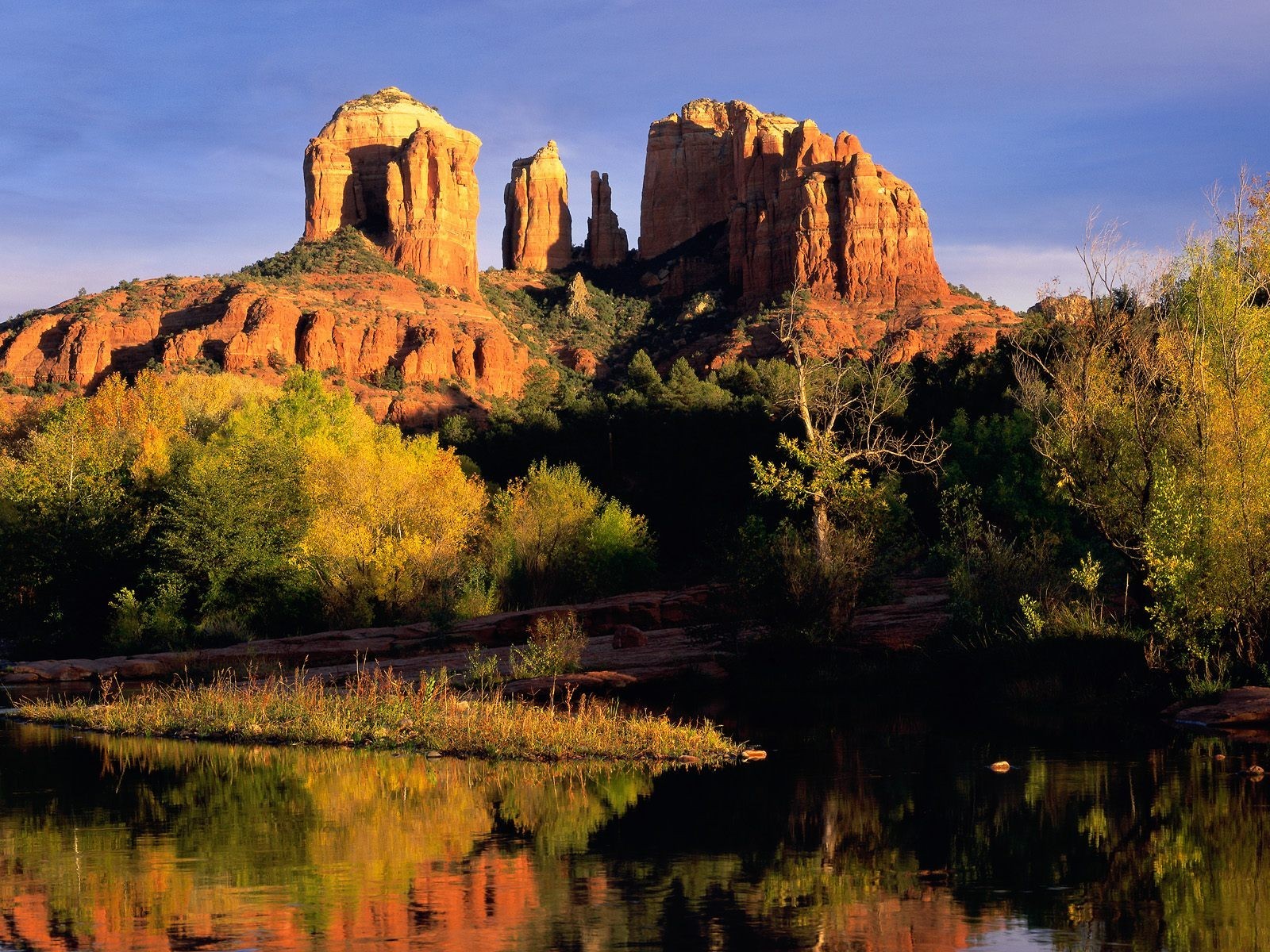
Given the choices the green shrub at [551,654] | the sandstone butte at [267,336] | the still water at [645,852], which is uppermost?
the sandstone butte at [267,336]

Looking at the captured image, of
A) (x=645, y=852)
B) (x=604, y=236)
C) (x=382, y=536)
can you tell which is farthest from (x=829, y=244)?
(x=645, y=852)

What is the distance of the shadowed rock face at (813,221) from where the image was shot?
364ft

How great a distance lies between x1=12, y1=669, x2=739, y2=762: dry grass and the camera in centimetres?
1747

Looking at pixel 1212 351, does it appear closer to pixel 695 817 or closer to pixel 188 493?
pixel 695 817

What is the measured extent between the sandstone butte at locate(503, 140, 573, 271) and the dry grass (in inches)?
4876

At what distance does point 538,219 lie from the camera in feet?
479

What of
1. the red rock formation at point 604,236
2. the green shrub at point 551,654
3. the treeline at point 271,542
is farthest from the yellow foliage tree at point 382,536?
the red rock formation at point 604,236

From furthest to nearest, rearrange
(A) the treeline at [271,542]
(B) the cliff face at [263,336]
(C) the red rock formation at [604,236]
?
(C) the red rock formation at [604,236] → (B) the cliff face at [263,336] → (A) the treeline at [271,542]

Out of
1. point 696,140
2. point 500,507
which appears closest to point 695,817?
point 500,507

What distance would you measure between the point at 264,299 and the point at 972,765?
310ft

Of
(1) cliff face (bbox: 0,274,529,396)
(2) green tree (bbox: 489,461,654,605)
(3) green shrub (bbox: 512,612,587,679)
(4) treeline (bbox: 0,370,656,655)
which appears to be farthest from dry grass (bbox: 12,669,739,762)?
(1) cliff face (bbox: 0,274,529,396)

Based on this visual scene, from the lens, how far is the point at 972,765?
16.6 m

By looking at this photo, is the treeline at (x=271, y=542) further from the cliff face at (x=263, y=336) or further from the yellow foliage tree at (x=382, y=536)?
the cliff face at (x=263, y=336)

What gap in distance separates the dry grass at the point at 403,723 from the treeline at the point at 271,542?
11.8m
